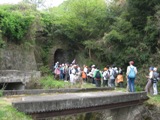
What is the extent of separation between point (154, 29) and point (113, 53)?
3857 mm

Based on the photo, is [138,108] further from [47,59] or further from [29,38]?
[47,59]

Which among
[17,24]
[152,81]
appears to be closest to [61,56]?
[17,24]

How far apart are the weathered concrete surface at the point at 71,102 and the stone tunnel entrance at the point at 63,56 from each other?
14.7 m

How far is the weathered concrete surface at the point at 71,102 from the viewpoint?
6.83 meters

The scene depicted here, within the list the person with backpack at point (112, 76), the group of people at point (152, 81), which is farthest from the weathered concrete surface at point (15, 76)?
the group of people at point (152, 81)

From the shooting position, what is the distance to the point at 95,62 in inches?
878

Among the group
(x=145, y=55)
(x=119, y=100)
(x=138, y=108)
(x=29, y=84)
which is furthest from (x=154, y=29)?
(x=29, y=84)

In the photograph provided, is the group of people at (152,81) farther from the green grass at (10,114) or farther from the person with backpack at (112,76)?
the green grass at (10,114)

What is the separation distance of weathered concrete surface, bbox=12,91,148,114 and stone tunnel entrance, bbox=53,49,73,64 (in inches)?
577

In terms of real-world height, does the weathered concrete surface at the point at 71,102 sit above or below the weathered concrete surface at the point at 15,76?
below

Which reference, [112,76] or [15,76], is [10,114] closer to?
[112,76]

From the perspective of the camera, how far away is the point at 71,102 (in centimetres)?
781

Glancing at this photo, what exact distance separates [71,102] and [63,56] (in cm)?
1737

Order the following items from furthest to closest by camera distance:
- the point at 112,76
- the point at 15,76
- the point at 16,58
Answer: the point at 16,58 < the point at 15,76 < the point at 112,76
